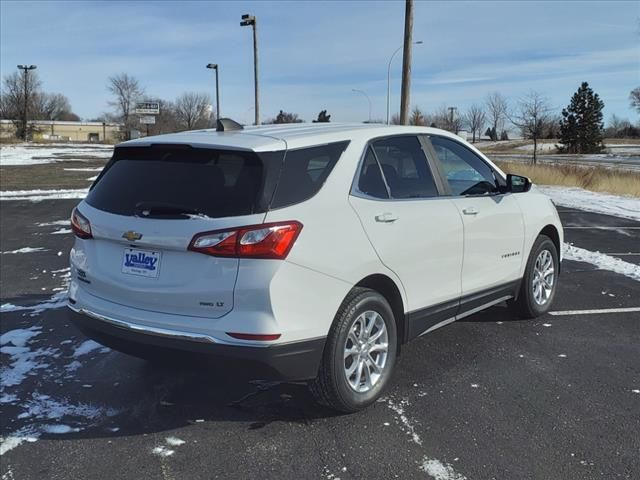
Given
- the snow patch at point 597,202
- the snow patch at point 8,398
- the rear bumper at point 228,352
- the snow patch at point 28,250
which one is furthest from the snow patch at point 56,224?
the snow patch at point 597,202

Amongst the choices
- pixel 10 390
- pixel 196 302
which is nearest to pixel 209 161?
pixel 196 302

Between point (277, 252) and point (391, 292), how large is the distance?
42.2 inches

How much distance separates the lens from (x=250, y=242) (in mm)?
3008

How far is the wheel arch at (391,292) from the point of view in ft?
11.8

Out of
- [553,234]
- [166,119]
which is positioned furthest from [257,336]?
[166,119]

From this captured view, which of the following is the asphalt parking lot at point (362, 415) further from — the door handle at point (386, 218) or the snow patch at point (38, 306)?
the door handle at point (386, 218)

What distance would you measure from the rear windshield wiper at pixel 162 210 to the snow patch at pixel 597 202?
456 inches

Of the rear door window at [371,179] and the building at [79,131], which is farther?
the building at [79,131]

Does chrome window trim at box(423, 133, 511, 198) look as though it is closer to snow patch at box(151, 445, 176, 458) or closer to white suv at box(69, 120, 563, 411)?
white suv at box(69, 120, 563, 411)

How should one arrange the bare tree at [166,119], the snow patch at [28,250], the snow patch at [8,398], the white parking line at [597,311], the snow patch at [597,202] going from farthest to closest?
the bare tree at [166,119] → the snow patch at [597,202] → the snow patch at [28,250] → the white parking line at [597,311] → the snow patch at [8,398]

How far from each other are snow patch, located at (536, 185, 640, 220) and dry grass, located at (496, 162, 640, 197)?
0.92 metres

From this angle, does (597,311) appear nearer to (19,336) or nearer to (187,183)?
(187,183)

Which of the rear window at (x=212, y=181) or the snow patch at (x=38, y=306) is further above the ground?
the rear window at (x=212, y=181)

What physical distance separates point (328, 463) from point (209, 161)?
178cm
